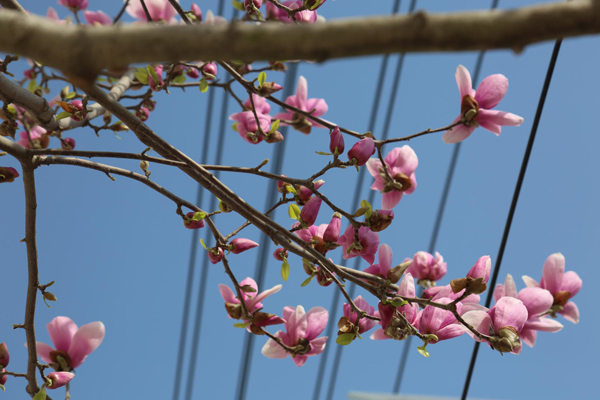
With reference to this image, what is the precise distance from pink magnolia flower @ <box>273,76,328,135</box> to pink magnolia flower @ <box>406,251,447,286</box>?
34cm

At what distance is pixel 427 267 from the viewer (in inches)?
33.5

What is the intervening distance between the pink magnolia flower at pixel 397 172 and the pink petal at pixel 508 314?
256 millimetres

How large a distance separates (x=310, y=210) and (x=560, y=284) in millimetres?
557

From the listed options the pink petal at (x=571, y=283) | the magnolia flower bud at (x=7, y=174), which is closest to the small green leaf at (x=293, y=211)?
the magnolia flower bud at (x=7, y=174)

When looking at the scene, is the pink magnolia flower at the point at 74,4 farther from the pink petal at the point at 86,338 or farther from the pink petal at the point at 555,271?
the pink petal at the point at 555,271

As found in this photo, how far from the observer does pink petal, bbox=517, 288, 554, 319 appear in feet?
2.34

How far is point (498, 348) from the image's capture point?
613 mm

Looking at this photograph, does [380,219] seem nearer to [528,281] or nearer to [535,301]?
[535,301]

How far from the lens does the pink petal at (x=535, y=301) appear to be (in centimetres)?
71

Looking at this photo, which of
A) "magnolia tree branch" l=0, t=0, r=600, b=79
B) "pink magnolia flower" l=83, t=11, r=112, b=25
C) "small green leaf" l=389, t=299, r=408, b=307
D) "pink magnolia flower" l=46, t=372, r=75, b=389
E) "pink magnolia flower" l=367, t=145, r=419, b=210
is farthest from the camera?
"pink magnolia flower" l=83, t=11, r=112, b=25

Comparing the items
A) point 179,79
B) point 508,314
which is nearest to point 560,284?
point 508,314

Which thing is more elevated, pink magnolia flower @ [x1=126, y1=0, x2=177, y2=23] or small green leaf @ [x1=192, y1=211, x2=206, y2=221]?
pink magnolia flower @ [x1=126, y1=0, x2=177, y2=23]

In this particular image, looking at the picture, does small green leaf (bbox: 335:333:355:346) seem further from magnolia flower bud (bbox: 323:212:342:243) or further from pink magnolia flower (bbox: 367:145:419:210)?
pink magnolia flower (bbox: 367:145:419:210)

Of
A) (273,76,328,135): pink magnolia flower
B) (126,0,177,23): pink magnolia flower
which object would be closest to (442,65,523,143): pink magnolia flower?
(273,76,328,135): pink magnolia flower
